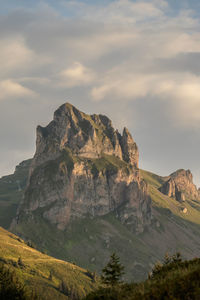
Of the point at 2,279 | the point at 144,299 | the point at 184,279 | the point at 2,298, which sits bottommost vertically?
the point at 144,299

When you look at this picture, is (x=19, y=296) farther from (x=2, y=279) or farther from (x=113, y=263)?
(x=113, y=263)

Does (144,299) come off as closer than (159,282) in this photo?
Yes

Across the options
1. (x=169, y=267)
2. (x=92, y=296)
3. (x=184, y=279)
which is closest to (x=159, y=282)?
(x=184, y=279)

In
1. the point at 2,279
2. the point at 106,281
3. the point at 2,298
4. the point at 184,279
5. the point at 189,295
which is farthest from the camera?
the point at 2,279

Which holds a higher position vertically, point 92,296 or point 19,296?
point 19,296

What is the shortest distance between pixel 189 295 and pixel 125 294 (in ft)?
30.1

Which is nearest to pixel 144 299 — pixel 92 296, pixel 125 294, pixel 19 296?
pixel 125 294

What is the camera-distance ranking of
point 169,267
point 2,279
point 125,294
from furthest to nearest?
point 2,279 → point 169,267 → point 125,294

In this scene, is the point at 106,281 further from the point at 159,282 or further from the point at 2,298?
the point at 159,282

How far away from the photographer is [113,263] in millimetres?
91812

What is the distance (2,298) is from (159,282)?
52.2m

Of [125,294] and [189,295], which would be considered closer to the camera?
[189,295]

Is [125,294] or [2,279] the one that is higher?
[2,279]

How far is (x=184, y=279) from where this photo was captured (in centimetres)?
3631
